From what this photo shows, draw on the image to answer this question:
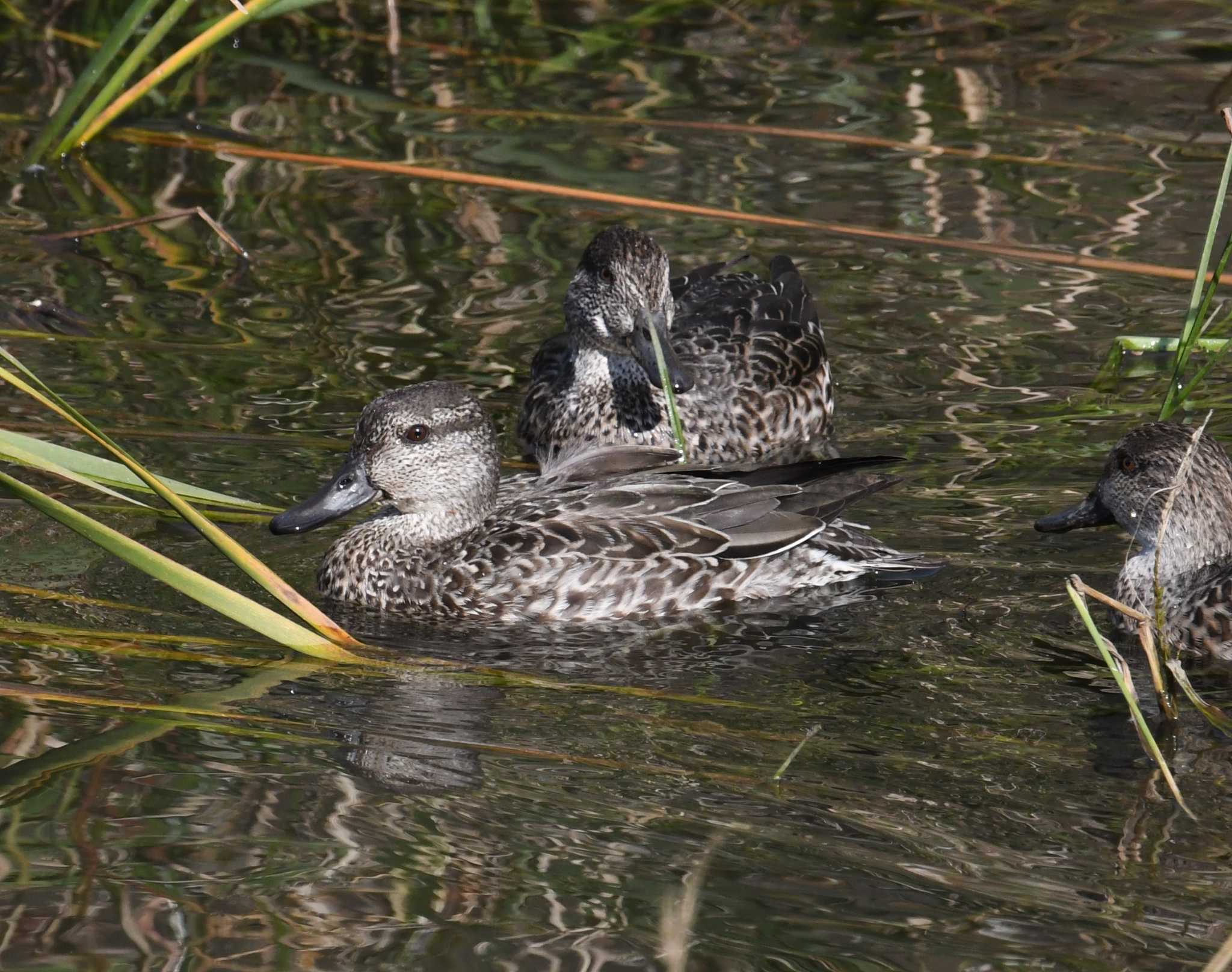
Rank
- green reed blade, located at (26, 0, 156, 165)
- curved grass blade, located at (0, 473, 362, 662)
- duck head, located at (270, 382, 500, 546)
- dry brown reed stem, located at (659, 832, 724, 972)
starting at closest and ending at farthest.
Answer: dry brown reed stem, located at (659, 832, 724, 972)
curved grass blade, located at (0, 473, 362, 662)
duck head, located at (270, 382, 500, 546)
green reed blade, located at (26, 0, 156, 165)

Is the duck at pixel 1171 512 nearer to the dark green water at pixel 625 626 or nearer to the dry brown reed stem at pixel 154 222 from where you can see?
the dark green water at pixel 625 626

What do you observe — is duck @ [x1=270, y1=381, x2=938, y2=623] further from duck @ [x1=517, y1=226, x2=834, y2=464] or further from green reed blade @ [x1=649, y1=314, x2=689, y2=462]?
duck @ [x1=517, y1=226, x2=834, y2=464]

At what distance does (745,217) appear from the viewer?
1016cm

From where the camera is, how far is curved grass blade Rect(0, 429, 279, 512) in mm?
5789

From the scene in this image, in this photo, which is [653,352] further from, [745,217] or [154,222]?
[154,222]

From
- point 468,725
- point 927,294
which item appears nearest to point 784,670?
point 468,725

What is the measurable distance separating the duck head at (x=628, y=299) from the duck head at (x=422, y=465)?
1324 millimetres

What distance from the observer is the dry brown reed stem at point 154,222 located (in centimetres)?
971

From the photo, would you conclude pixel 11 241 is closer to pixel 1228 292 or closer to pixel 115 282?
pixel 115 282

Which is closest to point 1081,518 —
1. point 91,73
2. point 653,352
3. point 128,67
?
point 653,352

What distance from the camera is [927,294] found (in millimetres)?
9773

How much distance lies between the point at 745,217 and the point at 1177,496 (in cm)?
368

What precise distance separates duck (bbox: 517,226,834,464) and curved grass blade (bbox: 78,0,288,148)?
5.86ft

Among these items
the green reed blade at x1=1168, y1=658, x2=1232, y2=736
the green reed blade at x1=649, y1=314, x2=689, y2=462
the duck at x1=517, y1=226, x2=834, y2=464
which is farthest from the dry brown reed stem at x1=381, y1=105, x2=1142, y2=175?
the green reed blade at x1=1168, y1=658, x2=1232, y2=736
